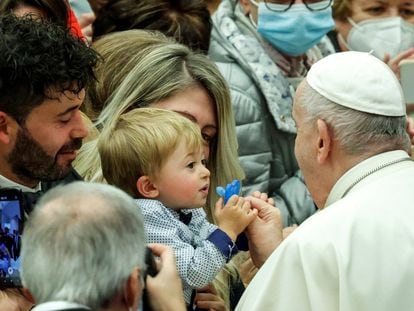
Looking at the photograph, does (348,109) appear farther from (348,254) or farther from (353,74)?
(348,254)

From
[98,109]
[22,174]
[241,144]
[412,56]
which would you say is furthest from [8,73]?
[412,56]

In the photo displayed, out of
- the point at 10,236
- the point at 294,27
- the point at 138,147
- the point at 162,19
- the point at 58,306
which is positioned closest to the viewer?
the point at 58,306

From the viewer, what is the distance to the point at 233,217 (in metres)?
4.63

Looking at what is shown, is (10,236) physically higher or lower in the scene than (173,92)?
higher

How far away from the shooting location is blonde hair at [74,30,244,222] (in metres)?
5.10

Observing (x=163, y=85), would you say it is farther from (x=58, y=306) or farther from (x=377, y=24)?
(x=377, y=24)

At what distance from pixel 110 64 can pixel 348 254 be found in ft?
5.56

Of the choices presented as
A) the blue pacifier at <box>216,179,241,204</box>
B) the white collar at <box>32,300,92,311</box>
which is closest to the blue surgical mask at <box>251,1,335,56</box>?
the blue pacifier at <box>216,179,241,204</box>

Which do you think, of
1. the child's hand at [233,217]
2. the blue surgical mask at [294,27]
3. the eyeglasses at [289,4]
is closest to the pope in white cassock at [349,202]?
the child's hand at [233,217]

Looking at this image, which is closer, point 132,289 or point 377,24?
point 132,289

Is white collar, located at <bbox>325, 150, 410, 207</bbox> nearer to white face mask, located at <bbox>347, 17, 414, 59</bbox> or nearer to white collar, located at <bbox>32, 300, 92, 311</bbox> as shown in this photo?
white collar, located at <bbox>32, 300, 92, 311</bbox>

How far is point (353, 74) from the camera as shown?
14.6 feet

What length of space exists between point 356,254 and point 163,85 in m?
1.41

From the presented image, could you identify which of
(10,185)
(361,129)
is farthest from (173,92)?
(10,185)
